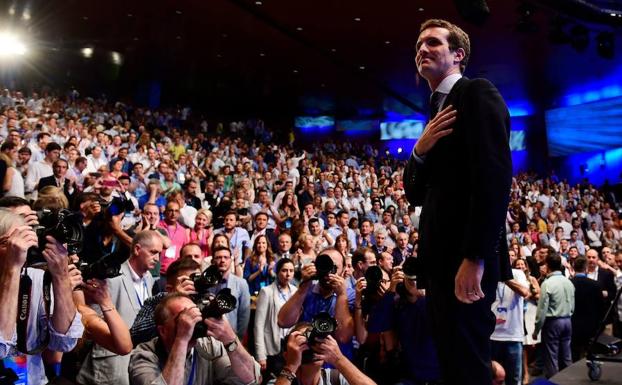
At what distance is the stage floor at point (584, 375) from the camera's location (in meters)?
3.82

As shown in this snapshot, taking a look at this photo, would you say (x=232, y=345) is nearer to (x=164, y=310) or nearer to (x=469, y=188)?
(x=164, y=310)

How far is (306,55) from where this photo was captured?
14.0 meters

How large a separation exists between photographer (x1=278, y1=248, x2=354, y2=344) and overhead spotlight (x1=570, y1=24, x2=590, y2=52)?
23.3ft

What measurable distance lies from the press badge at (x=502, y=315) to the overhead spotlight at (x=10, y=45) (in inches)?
501

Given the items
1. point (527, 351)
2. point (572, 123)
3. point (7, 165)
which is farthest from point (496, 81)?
point (7, 165)

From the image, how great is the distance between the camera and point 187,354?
Answer: 99.8 inches

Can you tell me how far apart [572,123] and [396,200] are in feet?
30.1

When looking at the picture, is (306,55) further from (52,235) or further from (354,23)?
A: (52,235)

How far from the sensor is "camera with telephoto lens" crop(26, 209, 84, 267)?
6.74ft

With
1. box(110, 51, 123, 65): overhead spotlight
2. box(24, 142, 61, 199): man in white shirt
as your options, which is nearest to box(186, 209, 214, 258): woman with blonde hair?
box(24, 142, 61, 199): man in white shirt

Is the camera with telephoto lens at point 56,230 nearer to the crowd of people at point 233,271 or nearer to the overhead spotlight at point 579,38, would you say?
the crowd of people at point 233,271

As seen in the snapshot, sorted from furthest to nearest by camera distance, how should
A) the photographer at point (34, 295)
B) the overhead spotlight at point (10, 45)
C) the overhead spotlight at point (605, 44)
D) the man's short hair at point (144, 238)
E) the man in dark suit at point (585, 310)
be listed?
the overhead spotlight at point (10, 45)
the overhead spotlight at point (605, 44)
the man in dark suit at point (585, 310)
the man's short hair at point (144, 238)
the photographer at point (34, 295)

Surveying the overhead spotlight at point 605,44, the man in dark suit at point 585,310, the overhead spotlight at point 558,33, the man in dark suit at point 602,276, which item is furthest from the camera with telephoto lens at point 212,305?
the overhead spotlight at point 605,44

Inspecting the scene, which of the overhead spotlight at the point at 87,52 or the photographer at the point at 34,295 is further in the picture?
the overhead spotlight at the point at 87,52
